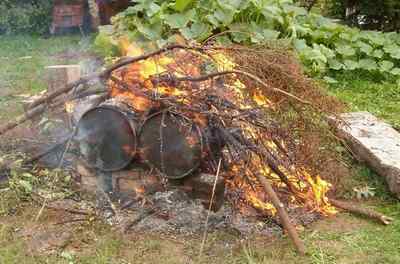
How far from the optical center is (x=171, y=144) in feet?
13.1

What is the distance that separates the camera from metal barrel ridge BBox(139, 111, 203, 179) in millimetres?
3924

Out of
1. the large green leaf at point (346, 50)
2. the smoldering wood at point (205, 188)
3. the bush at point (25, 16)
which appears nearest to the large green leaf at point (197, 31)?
the large green leaf at point (346, 50)

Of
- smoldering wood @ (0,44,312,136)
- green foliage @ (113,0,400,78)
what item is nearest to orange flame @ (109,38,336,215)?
smoldering wood @ (0,44,312,136)

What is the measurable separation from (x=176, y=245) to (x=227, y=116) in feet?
3.13

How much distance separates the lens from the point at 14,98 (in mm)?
7125

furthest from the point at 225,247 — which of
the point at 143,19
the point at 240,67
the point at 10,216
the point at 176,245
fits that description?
the point at 143,19

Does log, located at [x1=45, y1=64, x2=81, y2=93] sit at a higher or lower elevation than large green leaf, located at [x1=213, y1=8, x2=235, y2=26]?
lower

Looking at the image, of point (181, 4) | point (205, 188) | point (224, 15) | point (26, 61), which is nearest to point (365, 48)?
point (224, 15)

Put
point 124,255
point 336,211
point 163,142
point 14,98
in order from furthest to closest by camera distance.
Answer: point 14,98
point 336,211
point 163,142
point 124,255

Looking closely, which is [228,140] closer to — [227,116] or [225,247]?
[227,116]

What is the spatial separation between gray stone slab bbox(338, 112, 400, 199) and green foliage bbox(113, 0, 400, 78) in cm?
221

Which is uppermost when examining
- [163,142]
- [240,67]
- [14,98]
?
[240,67]

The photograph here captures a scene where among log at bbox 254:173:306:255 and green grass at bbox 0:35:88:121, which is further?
green grass at bbox 0:35:88:121

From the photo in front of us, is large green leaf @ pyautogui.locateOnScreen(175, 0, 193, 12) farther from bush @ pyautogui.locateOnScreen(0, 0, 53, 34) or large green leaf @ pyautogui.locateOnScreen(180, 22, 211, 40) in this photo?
bush @ pyautogui.locateOnScreen(0, 0, 53, 34)
